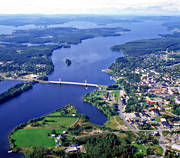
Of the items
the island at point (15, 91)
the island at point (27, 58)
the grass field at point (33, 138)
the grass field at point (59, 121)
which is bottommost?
the grass field at point (33, 138)

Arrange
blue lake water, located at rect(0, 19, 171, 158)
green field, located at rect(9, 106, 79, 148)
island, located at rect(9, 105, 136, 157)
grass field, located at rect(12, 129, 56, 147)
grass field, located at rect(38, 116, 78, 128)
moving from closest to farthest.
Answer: island, located at rect(9, 105, 136, 157) < grass field, located at rect(12, 129, 56, 147) < green field, located at rect(9, 106, 79, 148) < grass field, located at rect(38, 116, 78, 128) < blue lake water, located at rect(0, 19, 171, 158)

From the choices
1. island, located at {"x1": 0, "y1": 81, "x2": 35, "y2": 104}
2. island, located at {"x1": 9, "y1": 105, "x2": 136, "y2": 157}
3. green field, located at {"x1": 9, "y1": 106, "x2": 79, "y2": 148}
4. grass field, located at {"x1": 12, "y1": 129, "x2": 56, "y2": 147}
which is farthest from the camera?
island, located at {"x1": 0, "y1": 81, "x2": 35, "y2": 104}

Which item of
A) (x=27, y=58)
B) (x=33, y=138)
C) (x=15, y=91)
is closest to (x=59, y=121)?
(x=33, y=138)

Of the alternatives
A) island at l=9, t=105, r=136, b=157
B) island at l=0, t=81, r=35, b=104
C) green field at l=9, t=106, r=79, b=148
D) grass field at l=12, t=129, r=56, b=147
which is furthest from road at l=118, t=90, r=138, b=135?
island at l=0, t=81, r=35, b=104

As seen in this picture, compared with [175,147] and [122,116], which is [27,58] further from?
[175,147]

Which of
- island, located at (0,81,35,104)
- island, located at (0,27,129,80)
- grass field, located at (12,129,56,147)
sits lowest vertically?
grass field, located at (12,129,56,147)

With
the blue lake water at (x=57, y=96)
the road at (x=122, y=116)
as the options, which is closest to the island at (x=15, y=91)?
the blue lake water at (x=57, y=96)

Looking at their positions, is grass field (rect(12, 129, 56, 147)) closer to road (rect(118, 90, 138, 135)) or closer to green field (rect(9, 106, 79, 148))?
green field (rect(9, 106, 79, 148))

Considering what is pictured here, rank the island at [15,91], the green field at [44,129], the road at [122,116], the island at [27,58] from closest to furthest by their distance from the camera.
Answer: the green field at [44,129]
the road at [122,116]
the island at [15,91]
the island at [27,58]

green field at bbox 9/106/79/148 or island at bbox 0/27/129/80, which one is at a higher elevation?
island at bbox 0/27/129/80

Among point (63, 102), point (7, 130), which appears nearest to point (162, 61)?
point (63, 102)

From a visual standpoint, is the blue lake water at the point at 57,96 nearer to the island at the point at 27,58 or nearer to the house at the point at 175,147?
the island at the point at 27,58
